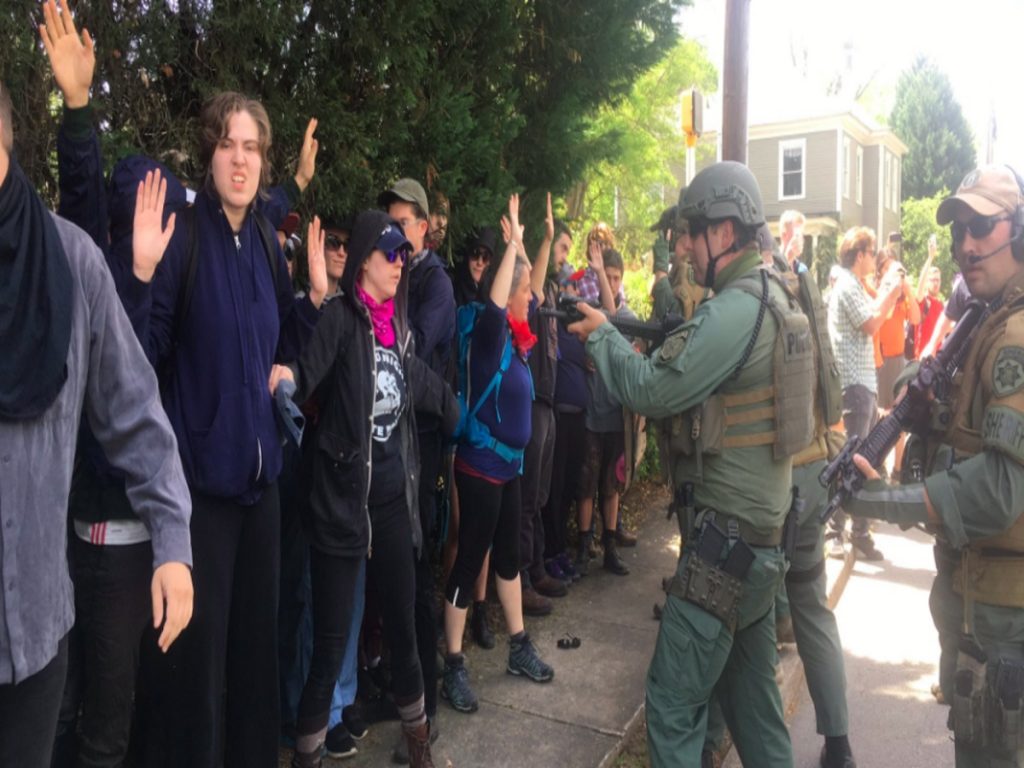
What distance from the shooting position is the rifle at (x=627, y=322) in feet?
10.9

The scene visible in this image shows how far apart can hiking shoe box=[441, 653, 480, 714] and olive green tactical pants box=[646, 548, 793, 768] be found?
3.79 feet

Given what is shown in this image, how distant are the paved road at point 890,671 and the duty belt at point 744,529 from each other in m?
1.51

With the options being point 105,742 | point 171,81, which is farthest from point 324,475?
point 171,81

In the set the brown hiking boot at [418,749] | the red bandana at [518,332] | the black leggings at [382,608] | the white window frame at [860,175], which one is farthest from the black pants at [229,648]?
the white window frame at [860,175]

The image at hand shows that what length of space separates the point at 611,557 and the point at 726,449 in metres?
3.19

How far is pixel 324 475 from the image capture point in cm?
309

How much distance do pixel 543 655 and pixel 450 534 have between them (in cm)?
82

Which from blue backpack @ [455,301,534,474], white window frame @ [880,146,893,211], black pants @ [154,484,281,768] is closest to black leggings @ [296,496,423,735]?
black pants @ [154,484,281,768]

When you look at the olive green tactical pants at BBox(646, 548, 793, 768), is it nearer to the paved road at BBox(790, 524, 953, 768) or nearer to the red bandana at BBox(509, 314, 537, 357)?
the paved road at BBox(790, 524, 953, 768)

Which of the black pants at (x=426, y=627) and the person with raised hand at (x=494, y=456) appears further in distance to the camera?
the person with raised hand at (x=494, y=456)

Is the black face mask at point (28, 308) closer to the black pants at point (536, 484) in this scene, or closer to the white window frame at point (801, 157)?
the black pants at point (536, 484)

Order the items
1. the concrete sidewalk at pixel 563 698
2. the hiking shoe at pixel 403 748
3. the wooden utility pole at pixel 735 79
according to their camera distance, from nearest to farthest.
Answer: the hiking shoe at pixel 403 748 → the concrete sidewalk at pixel 563 698 → the wooden utility pole at pixel 735 79

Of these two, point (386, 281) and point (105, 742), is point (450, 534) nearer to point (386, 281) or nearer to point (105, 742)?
point (386, 281)

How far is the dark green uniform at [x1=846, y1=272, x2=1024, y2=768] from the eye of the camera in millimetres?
2631
